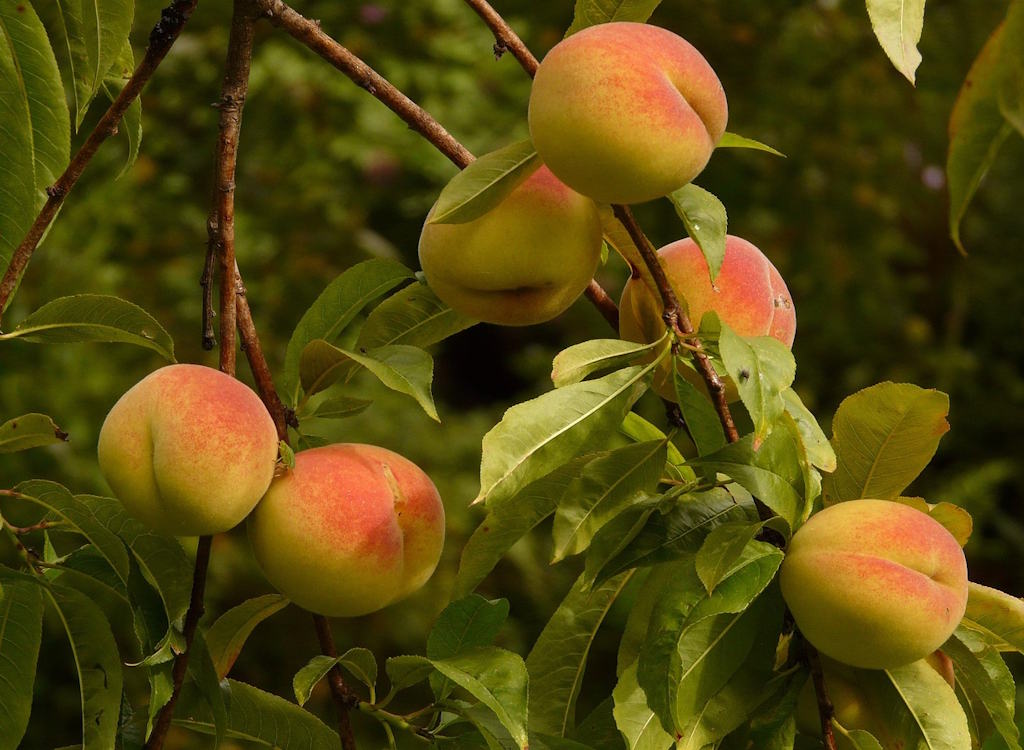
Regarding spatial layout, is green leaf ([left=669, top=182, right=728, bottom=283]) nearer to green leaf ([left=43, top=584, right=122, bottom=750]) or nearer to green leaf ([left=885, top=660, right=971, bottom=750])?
green leaf ([left=885, top=660, right=971, bottom=750])

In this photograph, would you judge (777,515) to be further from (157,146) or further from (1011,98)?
(157,146)

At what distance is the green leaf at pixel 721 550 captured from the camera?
646 mm

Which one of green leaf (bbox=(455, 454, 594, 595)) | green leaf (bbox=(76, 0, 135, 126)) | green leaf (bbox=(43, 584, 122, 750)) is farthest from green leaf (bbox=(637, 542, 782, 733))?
green leaf (bbox=(76, 0, 135, 126))

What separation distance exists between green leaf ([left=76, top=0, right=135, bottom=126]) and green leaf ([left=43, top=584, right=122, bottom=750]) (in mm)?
296

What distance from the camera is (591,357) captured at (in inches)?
27.8

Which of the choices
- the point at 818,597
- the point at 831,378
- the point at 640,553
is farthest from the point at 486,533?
the point at 831,378

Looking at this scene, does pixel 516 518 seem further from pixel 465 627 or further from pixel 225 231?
pixel 225 231

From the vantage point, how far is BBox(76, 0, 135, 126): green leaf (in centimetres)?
76

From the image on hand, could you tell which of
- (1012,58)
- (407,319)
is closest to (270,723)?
(407,319)

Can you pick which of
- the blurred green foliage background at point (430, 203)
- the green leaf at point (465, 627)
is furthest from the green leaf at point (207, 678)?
the blurred green foliage background at point (430, 203)

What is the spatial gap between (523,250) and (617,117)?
111 mm

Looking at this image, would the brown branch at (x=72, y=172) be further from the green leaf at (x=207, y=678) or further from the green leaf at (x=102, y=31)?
the green leaf at (x=207, y=678)

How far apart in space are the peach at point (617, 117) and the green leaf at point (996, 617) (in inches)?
12.5

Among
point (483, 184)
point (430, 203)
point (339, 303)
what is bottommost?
point (430, 203)
